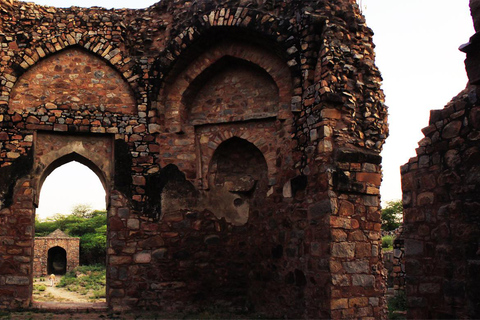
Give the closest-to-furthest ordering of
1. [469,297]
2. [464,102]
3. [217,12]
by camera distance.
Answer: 1. [469,297]
2. [464,102]
3. [217,12]

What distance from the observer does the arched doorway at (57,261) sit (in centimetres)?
2495

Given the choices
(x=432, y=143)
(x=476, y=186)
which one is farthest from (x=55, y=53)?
(x=476, y=186)

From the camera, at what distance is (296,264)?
6992 millimetres

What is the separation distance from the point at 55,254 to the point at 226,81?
20472mm

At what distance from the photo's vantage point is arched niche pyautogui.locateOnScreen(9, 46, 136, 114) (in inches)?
327

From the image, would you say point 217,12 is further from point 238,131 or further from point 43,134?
point 43,134

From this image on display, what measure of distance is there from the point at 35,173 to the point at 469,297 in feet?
22.5

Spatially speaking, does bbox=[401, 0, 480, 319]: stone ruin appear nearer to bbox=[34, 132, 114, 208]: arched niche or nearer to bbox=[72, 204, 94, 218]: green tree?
bbox=[34, 132, 114, 208]: arched niche

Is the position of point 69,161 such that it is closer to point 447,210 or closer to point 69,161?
point 69,161

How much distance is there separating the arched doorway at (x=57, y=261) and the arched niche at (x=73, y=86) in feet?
61.4

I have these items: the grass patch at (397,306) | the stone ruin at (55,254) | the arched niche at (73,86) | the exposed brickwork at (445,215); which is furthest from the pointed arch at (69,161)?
the stone ruin at (55,254)

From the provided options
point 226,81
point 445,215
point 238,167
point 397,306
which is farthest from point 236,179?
point 445,215

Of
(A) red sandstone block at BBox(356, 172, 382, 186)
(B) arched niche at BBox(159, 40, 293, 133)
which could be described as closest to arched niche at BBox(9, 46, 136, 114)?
(B) arched niche at BBox(159, 40, 293, 133)

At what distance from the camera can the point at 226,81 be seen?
8.60 metres
